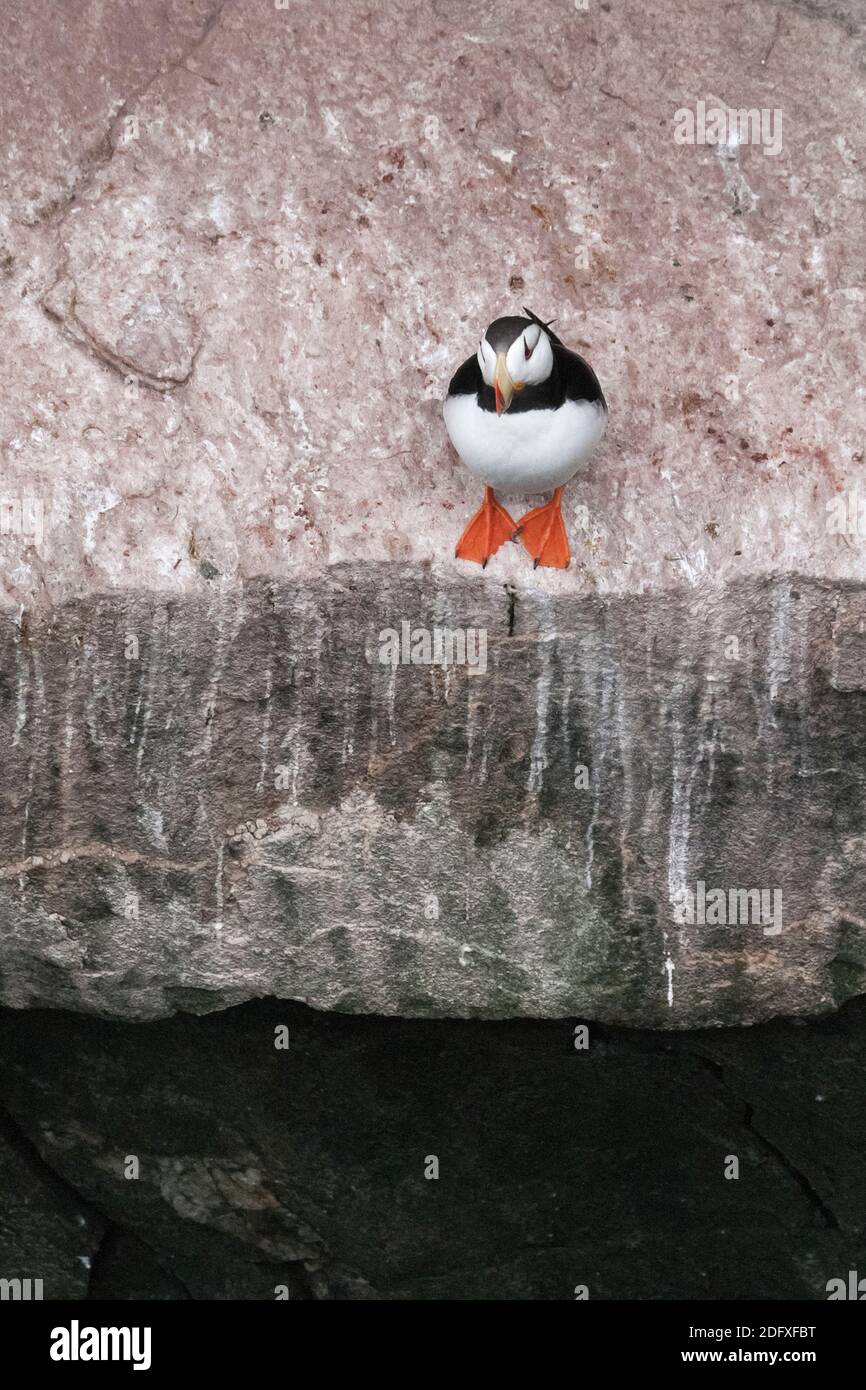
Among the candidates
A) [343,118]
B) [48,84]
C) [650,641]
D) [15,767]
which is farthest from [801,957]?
[48,84]

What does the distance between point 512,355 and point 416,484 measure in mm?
604

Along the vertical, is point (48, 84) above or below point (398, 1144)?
above

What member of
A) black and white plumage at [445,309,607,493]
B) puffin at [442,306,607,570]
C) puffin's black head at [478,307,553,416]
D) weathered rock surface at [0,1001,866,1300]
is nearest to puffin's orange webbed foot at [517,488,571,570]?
puffin at [442,306,607,570]

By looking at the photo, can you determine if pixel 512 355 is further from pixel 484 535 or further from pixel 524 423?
pixel 484 535

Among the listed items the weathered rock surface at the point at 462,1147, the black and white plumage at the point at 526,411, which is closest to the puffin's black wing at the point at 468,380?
the black and white plumage at the point at 526,411

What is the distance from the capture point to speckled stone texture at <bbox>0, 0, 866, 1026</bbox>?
4.00 metres

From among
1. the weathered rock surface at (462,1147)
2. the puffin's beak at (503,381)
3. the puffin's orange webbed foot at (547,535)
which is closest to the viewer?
the puffin's beak at (503,381)

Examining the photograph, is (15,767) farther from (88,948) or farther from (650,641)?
(650,641)

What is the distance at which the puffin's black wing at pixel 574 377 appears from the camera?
3.77m

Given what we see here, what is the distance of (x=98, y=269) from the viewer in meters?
4.13

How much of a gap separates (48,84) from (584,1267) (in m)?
4.44

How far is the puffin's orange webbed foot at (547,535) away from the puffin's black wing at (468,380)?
1.35 feet

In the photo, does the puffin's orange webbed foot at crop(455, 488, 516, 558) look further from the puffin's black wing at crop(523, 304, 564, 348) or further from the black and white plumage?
the puffin's black wing at crop(523, 304, 564, 348)

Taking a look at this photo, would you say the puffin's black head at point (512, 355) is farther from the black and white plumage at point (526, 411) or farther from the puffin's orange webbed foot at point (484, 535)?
the puffin's orange webbed foot at point (484, 535)
